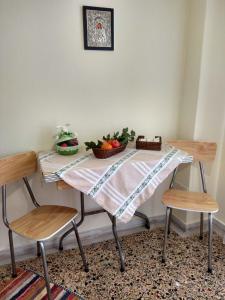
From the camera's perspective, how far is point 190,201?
1.88 meters

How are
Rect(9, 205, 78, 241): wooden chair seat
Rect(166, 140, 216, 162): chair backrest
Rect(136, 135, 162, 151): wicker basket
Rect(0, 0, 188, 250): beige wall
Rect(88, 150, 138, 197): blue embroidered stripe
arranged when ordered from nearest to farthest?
1. Rect(9, 205, 78, 241): wooden chair seat
2. Rect(88, 150, 138, 197): blue embroidered stripe
3. Rect(0, 0, 188, 250): beige wall
4. Rect(136, 135, 162, 151): wicker basket
5. Rect(166, 140, 216, 162): chair backrest

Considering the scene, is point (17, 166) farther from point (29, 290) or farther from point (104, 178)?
point (29, 290)

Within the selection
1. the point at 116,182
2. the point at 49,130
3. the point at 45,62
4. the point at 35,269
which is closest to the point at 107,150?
the point at 116,182

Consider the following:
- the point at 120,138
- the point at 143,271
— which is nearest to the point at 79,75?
the point at 120,138

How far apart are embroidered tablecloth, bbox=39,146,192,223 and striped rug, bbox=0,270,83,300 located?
618 mm

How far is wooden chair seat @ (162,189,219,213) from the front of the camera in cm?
178

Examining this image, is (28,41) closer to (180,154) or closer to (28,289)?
(180,154)

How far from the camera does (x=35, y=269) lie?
1861 mm

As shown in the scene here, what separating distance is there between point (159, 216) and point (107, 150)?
43.3 inches

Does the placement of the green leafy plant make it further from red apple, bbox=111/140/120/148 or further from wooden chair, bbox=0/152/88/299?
wooden chair, bbox=0/152/88/299

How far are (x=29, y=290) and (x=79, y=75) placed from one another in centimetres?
155

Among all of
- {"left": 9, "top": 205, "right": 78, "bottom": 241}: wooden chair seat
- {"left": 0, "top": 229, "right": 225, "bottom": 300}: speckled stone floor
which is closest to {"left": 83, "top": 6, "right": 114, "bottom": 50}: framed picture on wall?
{"left": 9, "top": 205, "right": 78, "bottom": 241}: wooden chair seat

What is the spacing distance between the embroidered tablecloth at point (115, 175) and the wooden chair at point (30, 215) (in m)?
0.14

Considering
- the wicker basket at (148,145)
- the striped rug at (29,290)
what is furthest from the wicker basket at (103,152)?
the striped rug at (29,290)
